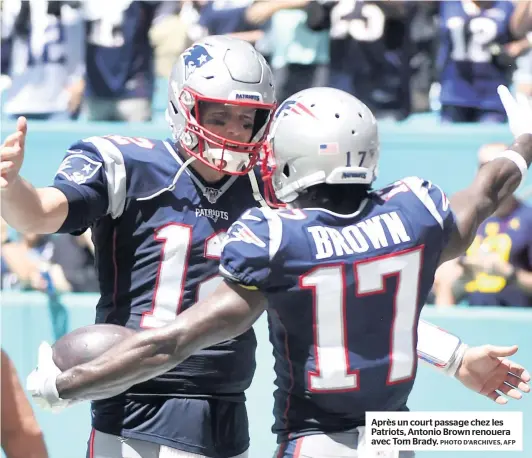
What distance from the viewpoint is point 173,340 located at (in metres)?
2.69

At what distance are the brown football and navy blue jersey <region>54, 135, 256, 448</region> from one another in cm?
24

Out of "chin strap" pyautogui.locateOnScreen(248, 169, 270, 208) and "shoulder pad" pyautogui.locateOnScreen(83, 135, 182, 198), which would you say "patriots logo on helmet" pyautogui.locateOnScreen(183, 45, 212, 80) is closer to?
"shoulder pad" pyautogui.locateOnScreen(83, 135, 182, 198)

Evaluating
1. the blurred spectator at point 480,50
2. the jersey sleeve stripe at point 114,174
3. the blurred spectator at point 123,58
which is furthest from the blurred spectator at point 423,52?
the jersey sleeve stripe at point 114,174

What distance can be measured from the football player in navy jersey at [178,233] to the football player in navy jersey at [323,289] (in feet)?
1.51

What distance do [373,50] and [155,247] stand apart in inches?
166

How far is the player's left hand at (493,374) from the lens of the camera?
314 centimetres

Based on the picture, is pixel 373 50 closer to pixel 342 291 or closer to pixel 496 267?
pixel 496 267

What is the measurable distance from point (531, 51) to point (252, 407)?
122 inches

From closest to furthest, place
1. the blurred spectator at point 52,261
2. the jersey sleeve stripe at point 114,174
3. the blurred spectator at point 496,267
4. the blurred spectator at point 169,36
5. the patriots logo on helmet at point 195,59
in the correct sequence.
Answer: the jersey sleeve stripe at point 114,174
the patriots logo on helmet at point 195,59
the blurred spectator at point 496,267
the blurred spectator at point 52,261
the blurred spectator at point 169,36

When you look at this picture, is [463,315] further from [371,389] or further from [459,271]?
[371,389]

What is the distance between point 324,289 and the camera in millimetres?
2639

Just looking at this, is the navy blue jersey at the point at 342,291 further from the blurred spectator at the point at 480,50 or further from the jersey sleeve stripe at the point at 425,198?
the blurred spectator at the point at 480,50

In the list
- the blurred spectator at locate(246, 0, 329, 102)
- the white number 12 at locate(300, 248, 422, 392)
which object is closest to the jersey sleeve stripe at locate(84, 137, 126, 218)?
the white number 12 at locate(300, 248, 422, 392)

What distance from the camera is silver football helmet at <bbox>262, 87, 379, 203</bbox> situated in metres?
2.75
